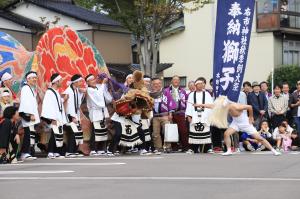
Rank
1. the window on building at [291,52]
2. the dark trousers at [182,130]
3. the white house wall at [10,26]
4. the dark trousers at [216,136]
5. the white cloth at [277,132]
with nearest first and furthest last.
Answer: the dark trousers at [216,136] < the dark trousers at [182,130] < the white cloth at [277,132] < the white house wall at [10,26] < the window on building at [291,52]

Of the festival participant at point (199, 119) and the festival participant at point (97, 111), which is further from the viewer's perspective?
the festival participant at point (199, 119)

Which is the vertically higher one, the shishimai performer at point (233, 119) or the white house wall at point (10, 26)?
the white house wall at point (10, 26)

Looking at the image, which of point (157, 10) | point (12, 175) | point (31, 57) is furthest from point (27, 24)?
point (12, 175)

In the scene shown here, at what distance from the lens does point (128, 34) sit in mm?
30734

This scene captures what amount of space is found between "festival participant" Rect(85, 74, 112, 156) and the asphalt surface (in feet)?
4.58

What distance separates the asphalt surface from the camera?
7.98 metres

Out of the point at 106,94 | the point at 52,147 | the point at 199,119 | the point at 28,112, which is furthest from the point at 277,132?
the point at 28,112

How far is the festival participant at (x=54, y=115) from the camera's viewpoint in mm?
13547

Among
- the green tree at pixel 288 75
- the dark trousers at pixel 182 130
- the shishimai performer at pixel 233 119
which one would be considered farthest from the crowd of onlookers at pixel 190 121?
the green tree at pixel 288 75

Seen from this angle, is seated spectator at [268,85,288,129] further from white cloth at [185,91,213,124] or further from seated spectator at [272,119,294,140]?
white cloth at [185,91,213,124]

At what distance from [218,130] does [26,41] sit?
14.5 metres

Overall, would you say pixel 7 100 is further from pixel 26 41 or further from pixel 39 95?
pixel 26 41

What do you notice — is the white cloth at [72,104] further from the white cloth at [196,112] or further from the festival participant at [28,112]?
the white cloth at [196,112]

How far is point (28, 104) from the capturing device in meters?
13.2
